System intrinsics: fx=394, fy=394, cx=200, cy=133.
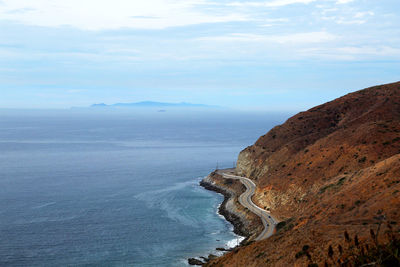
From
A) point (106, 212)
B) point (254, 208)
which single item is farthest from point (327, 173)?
point (106, 212)

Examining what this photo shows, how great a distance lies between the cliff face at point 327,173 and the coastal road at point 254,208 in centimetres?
179

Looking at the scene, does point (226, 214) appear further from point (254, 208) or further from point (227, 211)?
point (254, 208)

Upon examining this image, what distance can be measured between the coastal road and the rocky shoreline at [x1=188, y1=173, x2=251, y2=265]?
3258mm

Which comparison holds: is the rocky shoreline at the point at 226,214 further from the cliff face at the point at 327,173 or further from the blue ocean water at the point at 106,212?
the cliff face at the point at 327,173

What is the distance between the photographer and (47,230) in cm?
6781

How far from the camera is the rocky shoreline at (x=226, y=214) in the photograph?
190 ft

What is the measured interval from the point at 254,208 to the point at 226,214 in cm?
619

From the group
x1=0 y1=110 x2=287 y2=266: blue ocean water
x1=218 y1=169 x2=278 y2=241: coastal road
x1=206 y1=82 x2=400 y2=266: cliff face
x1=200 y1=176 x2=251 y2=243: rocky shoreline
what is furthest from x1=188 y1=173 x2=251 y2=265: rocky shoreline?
x1=206 y1=82 x2=400 y2=266: cliff face

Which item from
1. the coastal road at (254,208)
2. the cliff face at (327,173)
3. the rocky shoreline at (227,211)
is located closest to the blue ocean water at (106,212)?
the rocky shoreline at (227,211)

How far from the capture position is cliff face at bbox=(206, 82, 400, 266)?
40688 millimetres

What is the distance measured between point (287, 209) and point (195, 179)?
164 ft

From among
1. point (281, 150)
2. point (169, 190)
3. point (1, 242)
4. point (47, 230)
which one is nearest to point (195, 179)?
point (169, 190)

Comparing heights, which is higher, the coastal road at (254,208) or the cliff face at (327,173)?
the cliff face at (327,173)

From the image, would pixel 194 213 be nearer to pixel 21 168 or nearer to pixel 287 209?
pixel 287 209
